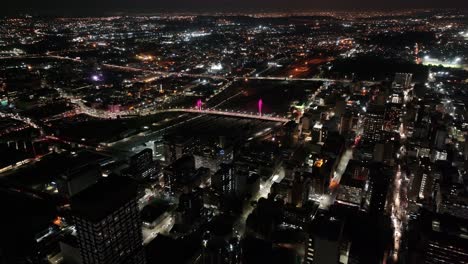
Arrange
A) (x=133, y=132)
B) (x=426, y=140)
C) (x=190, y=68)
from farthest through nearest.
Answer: (x=190, y=68) → (x=133, y=132) → (x=426, y=140)

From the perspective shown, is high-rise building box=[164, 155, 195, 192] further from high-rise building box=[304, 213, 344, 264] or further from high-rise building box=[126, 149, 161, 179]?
high-rise building box=[304, 213, 344, 264]

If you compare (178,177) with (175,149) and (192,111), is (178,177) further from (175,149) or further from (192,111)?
(192,111)

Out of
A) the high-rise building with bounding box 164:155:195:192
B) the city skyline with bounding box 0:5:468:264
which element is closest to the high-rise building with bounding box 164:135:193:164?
the city skyline with bounding box 0:5:468:264

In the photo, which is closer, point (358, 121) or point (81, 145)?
point (81, 145)

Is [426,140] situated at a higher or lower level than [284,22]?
lower

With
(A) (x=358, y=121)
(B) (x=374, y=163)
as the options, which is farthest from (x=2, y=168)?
(A) (x=358, y=121)

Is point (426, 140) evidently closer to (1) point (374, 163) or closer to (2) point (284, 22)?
(1) point (374, 163)

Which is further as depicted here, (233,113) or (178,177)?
(233,113)

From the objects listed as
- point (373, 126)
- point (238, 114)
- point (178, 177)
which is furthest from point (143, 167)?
point (373, 126)

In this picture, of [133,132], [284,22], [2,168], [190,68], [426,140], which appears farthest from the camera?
[284,22]

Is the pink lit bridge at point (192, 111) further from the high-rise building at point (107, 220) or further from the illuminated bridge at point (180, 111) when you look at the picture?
Answer: the high-rise building at point (107, 220)
